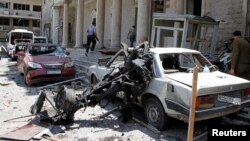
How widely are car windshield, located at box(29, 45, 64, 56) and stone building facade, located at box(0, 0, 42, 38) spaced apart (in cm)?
4988

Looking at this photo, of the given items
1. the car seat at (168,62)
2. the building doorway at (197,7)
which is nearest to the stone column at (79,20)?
the building doorway at (197,7)

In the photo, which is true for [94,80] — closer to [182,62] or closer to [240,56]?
[182,62]

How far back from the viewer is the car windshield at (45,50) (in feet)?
41.8

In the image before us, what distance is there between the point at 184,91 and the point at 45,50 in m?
8.38

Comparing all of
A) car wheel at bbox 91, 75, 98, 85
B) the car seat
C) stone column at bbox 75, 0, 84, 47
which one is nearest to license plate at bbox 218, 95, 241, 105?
the car seat

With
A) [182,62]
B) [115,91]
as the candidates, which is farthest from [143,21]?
[115,91]

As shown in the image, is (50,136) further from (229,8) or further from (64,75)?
(229,8)

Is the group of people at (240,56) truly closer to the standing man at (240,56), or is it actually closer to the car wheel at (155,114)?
the standing man at (240,56)

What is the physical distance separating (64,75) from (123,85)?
522 cm

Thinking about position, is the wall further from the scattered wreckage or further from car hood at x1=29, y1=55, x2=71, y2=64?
car hood at x1=29, y1=55, x2=71, y2=64

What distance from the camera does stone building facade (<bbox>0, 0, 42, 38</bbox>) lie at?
60500 mm

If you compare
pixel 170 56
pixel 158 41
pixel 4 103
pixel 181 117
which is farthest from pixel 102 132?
pixel 158 41

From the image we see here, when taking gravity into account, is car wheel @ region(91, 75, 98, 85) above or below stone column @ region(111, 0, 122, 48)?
below

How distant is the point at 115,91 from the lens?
22.5 ft
